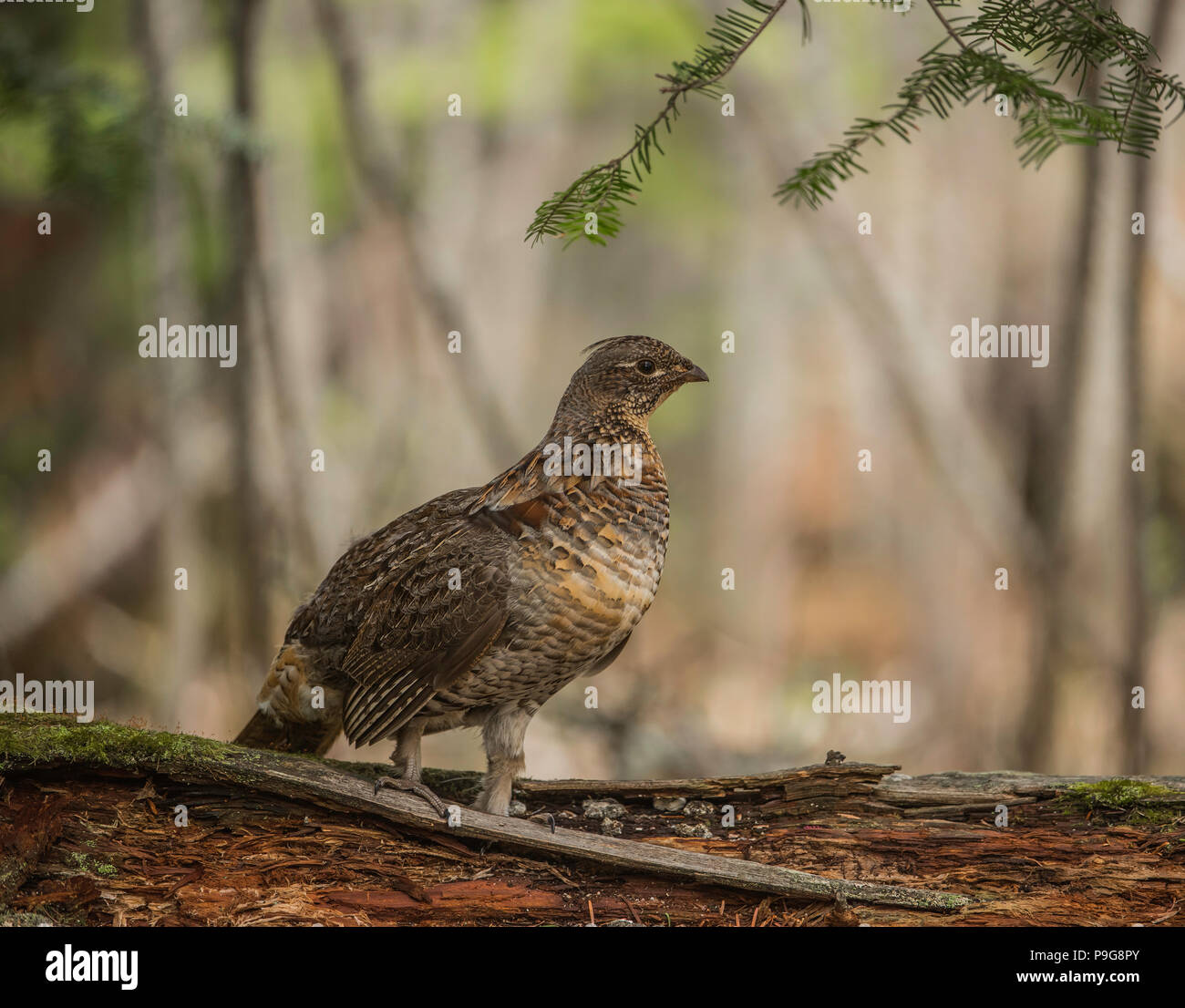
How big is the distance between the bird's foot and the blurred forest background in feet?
13.0

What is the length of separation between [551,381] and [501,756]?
5873 millimetres

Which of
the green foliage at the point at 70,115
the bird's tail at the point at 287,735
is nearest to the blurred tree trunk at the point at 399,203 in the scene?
the green foliage at the point at 70,115

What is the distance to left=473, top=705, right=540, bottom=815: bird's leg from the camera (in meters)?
3.91

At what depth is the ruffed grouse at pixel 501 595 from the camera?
147 inches

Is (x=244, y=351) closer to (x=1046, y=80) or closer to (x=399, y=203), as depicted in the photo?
(x=399, y=203)

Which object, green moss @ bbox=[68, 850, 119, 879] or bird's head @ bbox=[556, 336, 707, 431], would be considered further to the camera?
bird's head @ bbox=[556, 336, 707, 431]

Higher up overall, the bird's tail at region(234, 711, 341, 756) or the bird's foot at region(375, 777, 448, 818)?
the bird's tail at region(234, 711, 341, 756)

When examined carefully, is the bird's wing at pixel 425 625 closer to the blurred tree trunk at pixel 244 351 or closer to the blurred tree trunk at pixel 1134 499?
the blurred tree trunk at pixel 244 351

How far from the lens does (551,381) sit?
31.1 feet

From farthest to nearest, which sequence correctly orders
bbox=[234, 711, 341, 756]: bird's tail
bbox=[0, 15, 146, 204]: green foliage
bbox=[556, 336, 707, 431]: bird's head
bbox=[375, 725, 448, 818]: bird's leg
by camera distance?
1. bbox=[0, 15, 146, 204]: green foliage
2. bbox=[234, 711, 341, 756]: bird's tail
3. bbox=[556, 336, 707, 431]: bird's head
4. bbox=[375, 725, 448, 818]: bird's leg

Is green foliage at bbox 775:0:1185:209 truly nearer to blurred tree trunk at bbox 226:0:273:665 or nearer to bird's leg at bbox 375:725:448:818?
bird's leg at bbox 375:725:448:818

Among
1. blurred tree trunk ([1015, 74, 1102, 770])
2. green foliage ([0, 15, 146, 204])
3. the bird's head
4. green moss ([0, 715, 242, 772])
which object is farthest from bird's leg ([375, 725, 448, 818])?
blurred tree trunk ([1015, 74, 1102, 770])

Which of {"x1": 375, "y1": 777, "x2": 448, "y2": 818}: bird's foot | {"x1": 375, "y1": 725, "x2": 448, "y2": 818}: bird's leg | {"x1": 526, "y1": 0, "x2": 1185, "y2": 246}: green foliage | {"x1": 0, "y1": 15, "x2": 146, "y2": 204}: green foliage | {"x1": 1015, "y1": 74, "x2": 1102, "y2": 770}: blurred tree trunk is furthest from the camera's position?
{"x1": 1015, "y1": 74, "x2": 1102, "y2": 770}: blurred tree trunk
